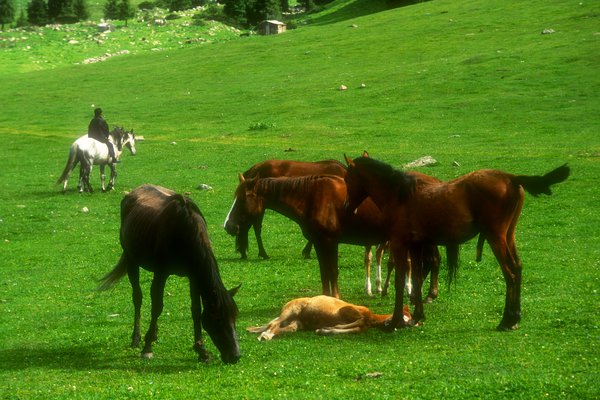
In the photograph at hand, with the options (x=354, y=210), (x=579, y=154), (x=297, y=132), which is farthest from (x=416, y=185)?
(x=297, y=132)

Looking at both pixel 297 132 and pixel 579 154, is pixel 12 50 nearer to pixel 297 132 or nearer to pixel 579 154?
pixel 297 132

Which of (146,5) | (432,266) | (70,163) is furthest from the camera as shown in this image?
(146,5)

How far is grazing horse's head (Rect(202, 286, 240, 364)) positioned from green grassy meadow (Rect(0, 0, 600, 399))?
0.20 m

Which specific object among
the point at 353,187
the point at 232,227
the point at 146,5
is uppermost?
Answer: the point at 353,187

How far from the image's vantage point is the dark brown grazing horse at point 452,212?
503 inches

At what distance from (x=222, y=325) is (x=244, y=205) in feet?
12.6

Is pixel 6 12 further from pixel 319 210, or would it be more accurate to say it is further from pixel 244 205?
pixel 319 210

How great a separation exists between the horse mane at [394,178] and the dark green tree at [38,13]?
119 m

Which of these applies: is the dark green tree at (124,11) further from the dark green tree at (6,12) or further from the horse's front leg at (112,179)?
the horse's front leg at (112,179)

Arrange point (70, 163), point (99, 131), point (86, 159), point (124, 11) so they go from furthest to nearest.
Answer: point (124, 11) < point (99, 131) < point (86, 159) < point (70, 163)

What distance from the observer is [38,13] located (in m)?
125

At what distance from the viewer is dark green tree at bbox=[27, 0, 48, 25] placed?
125 m

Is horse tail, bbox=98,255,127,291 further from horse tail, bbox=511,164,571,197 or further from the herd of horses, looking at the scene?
horse tail, bbox=511,164,571,197

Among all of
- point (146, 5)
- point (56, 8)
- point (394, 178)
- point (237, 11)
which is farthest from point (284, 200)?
point (146, 5)
